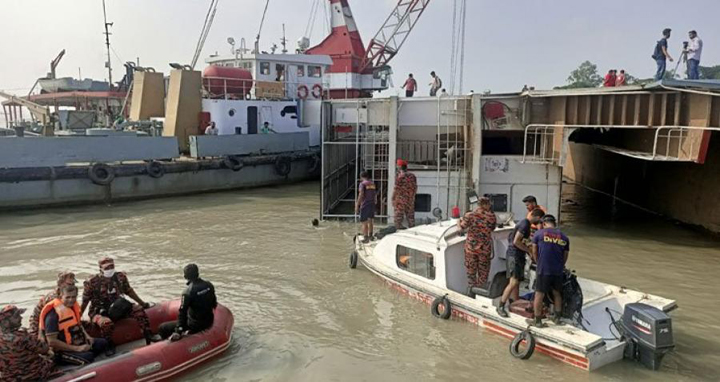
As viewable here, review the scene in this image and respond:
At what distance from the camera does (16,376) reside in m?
5.35

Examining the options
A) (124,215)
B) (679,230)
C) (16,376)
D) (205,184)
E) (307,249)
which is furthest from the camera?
(205,184)

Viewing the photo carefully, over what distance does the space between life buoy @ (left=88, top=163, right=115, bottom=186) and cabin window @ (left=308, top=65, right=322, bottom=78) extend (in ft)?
40.8

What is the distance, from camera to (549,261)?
7004 mm

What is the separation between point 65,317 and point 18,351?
756 millimetres

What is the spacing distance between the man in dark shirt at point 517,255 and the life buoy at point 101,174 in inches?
612

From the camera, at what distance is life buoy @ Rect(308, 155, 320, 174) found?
82.8 ft

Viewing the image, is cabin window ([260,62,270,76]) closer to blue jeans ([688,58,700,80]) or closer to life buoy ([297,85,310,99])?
life buoy ([297,85,310,99])

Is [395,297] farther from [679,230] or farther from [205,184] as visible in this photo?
[205,184]

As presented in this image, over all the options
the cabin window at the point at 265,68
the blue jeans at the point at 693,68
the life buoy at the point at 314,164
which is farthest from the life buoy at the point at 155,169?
the blue jeans at the point at 693,68

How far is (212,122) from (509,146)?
40.4 ft

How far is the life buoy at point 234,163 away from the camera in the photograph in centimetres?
2175

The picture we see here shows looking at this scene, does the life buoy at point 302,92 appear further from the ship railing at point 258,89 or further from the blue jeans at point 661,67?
the blue jeans at point 661,67

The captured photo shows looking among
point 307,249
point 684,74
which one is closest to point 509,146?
point 684,74

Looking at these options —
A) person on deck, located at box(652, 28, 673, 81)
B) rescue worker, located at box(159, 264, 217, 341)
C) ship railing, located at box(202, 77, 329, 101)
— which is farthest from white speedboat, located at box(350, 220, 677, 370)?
ship railing, located at box(202, 77, 329, 101)
